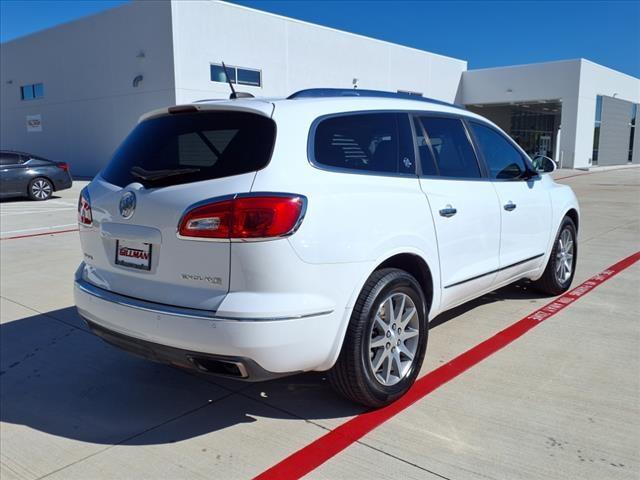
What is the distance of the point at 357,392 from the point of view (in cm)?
318

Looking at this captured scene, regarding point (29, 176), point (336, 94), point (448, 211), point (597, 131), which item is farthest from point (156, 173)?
point (597, 131)

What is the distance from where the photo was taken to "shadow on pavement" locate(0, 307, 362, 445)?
10.7 ft

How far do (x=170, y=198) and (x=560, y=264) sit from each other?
416 cm

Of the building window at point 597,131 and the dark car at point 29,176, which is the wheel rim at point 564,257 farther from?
the building window at point 597,131

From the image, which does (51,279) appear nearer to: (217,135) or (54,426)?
(54,426)

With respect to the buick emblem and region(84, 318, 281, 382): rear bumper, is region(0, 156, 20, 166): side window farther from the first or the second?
region(84, 318, 281, 382): rear bumper

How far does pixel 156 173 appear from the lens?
309cm

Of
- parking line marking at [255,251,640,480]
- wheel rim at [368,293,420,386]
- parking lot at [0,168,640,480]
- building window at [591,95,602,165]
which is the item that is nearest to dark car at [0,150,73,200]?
parking lot at [0,168,640,480]

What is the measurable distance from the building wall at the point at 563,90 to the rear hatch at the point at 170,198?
114 feet

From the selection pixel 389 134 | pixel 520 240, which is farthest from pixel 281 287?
pixel 520 240

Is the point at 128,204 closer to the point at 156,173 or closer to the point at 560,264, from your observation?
the point at 156,173

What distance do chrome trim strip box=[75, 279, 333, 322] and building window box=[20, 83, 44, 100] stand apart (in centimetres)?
2946

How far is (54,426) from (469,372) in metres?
2.67

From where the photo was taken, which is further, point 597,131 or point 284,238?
point 597,131
